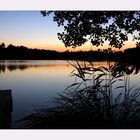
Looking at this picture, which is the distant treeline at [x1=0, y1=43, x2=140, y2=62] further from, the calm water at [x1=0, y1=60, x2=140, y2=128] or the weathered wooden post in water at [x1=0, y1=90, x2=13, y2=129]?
the weathered wooden post in water at [x1=0, y1=90, x2=13, y2=129]

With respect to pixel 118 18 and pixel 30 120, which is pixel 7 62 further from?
pixel 118 18

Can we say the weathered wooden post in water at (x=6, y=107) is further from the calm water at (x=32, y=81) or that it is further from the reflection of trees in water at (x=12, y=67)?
the reflection of trees in water at (x=12, y=67)

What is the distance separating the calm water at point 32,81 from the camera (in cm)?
496

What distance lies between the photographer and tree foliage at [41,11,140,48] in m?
4.79

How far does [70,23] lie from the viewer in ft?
16.0

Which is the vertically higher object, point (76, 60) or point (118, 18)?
point (118, 18)

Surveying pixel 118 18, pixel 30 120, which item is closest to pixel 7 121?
pixel 30 120

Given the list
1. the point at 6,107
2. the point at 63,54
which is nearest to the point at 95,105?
the point at 63,54

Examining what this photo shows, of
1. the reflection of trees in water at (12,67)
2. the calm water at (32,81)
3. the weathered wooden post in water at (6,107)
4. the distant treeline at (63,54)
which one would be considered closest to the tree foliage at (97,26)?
the distant treeline at (63,54)

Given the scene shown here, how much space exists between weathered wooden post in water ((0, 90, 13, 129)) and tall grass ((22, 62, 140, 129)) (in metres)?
0.18

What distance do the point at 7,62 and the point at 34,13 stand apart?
60 centimetres

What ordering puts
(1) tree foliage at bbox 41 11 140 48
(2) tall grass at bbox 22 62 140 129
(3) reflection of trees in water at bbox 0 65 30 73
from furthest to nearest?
(3) reflection of trees in water at bbox 0 65 30 73 → (1) tree foliage at bbox 41 11 140 48 → (2) tall grass at bbox 22 62 140 129

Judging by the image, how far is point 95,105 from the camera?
4.66m

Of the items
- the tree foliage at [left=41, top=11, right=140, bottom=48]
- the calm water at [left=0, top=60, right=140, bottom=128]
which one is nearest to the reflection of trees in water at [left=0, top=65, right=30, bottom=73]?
the calm water at [left=0, top=60, right=140, bottom=128]
